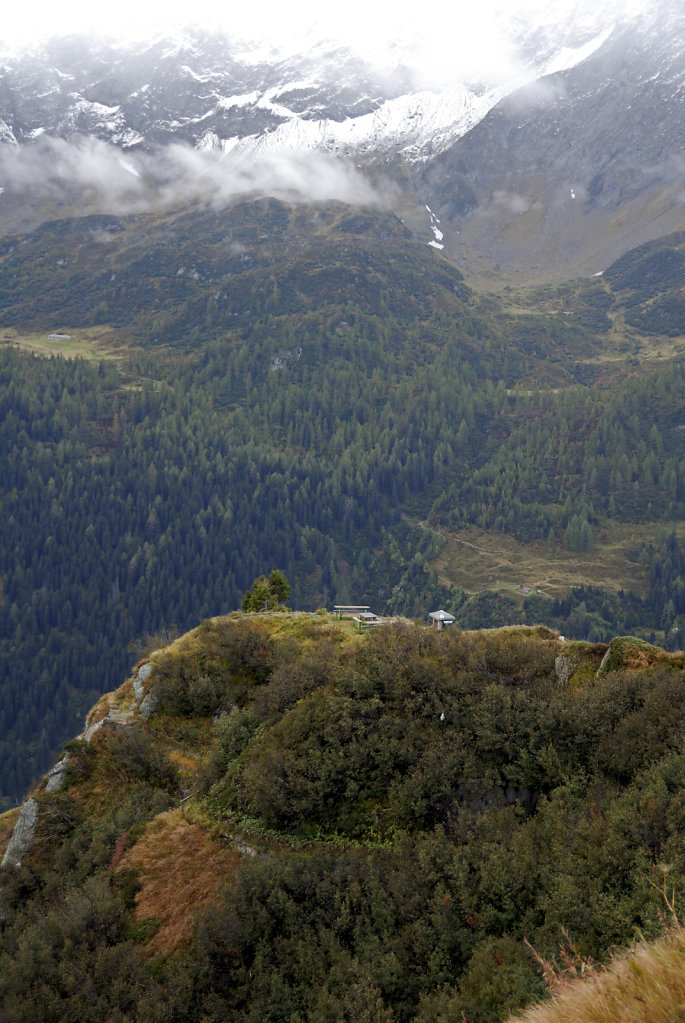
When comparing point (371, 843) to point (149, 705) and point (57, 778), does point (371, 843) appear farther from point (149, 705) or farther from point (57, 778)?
point (149, 705)

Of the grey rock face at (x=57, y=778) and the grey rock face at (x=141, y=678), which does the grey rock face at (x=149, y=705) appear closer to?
the grey rock face at (x=141, y=678)

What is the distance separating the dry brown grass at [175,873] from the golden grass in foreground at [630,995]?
15548 mm

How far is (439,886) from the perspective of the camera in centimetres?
1716

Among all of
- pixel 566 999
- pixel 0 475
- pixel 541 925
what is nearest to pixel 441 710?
pixel 541 925

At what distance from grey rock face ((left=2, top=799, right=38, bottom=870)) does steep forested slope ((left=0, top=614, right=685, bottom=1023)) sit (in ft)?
0.98

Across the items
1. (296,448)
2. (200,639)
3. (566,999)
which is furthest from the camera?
(296,448)

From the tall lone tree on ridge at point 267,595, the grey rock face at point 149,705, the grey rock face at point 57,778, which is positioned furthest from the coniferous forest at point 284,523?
the grey rock face at point 57,778

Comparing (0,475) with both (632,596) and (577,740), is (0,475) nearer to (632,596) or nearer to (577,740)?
(632,596)

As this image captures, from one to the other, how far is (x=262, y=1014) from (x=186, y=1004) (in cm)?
225

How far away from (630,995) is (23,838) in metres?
27.4

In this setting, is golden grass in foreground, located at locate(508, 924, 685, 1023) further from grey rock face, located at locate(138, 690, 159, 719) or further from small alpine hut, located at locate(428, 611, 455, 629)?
grey rock face, located at locate(138, 690, 159, 719)

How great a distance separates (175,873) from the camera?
22969 millimetres

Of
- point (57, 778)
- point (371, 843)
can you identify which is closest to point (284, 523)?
point (57, 778)

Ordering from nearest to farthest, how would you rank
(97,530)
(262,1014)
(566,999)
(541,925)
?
(566,999) → (541,925) → (262,1014) → (97,530)
